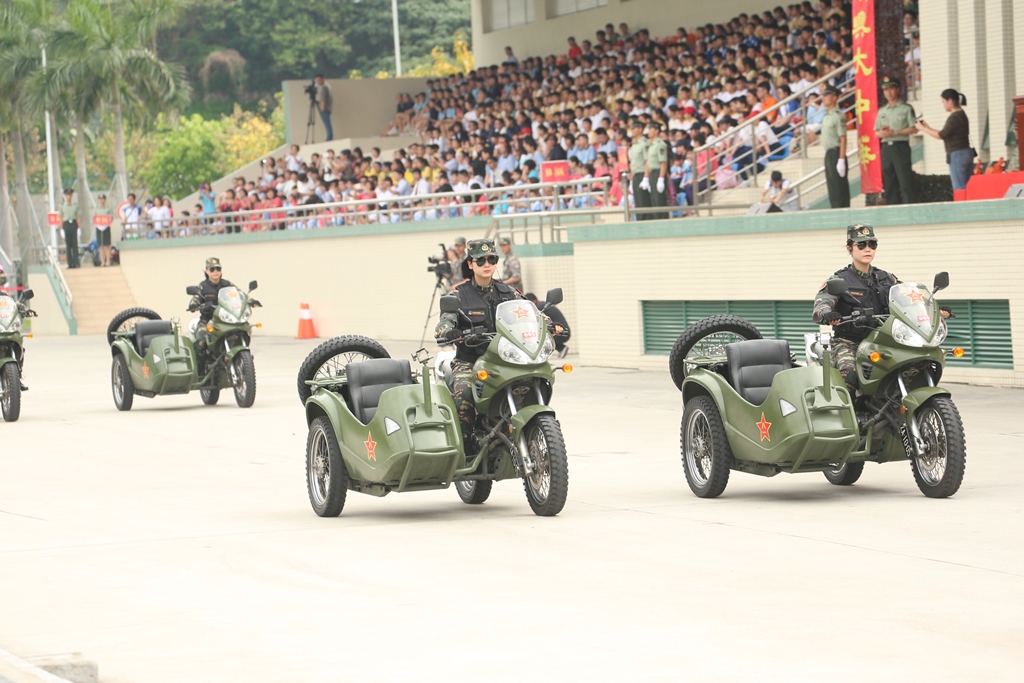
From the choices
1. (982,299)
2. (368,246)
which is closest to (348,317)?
(368,246)

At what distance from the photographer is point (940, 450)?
10.5m

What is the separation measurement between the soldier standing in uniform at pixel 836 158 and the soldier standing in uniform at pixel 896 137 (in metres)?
0.68

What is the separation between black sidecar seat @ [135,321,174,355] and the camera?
19.4 meters

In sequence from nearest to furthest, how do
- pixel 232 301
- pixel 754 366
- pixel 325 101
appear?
pixel 754 366
pixel 232 301
pixel 325 101

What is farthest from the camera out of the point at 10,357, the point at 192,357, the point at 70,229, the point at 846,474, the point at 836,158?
the point at 70,229

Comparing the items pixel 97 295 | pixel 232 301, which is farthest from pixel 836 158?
pixel 97 295

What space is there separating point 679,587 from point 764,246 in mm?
12787

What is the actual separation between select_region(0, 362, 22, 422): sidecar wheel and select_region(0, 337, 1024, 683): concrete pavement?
13.2 ft

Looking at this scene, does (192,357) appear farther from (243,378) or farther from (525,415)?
(525,415)

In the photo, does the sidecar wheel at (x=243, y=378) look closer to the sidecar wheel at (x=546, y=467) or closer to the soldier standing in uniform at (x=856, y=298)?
the sidecar wheel at (x=546, y=467)

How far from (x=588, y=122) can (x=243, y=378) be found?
1323 cm

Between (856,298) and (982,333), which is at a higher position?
(856,298)

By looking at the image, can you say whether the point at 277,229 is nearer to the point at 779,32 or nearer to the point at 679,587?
the point at 779,32

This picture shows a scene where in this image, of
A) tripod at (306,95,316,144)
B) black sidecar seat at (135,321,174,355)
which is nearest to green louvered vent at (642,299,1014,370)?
black sidecar seat at (135,321,174,355)
